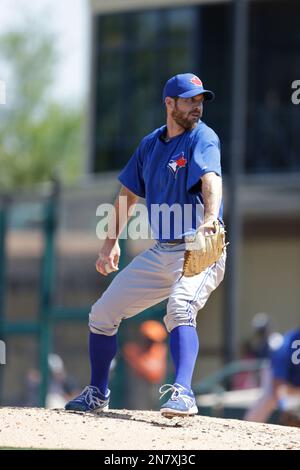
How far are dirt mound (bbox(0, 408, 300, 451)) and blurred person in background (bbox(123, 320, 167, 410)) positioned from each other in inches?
269

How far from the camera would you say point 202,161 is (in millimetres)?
6645

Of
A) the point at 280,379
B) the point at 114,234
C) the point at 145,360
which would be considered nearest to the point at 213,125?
the point at 145,360

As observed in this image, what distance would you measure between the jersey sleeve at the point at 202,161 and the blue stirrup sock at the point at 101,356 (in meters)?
1.07

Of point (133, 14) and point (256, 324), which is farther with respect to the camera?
point (133, 14)

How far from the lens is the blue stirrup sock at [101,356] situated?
7148 mm

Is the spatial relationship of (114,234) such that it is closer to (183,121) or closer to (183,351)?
(183,121)

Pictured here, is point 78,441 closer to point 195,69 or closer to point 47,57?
point 195,69

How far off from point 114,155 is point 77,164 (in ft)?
86.9

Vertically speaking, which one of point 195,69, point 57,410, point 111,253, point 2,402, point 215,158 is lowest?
point 2,402

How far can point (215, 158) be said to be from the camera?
6.70m

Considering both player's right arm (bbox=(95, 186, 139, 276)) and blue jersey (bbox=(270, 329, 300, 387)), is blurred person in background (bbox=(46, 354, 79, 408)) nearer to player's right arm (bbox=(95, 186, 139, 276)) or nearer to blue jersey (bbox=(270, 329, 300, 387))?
blue jersey (bbox=(270, 329, 300, 387))

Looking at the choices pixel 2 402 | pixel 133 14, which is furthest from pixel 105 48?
pixel 2 402

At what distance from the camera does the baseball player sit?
6633mm

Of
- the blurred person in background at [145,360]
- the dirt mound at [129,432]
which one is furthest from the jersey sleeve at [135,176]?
the blurred person in background at [145,360]
